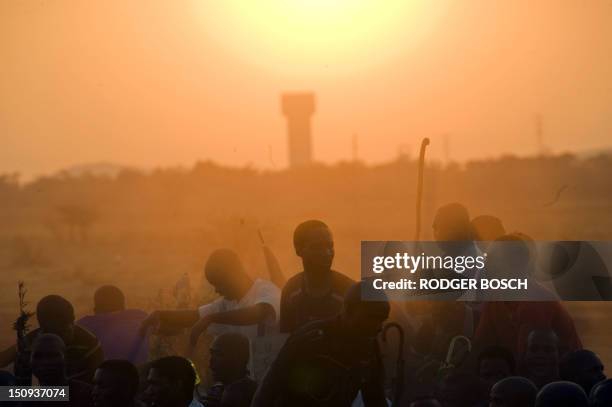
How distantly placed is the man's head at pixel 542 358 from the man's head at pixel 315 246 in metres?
1.26

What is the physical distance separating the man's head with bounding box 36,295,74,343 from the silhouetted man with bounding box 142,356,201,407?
1474mm

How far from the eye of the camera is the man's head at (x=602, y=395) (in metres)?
5.71

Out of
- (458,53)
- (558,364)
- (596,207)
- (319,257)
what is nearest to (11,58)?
(458,53)

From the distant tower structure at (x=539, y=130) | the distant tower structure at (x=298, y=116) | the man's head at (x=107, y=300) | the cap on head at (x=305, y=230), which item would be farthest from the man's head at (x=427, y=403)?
the distant tower structure at (x=539, y=130)

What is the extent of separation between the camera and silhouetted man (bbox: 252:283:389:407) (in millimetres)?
4883

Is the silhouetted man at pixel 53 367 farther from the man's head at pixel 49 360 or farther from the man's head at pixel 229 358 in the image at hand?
the man's head at pixel 229 358

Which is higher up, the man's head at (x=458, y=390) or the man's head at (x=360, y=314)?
the man's head at (x=360, y=314)

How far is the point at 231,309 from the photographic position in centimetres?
741

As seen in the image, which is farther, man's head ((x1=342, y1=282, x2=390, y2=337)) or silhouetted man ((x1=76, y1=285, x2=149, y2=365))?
silhouetted man ((x1=76, y1=285, x2=149, y2=365))

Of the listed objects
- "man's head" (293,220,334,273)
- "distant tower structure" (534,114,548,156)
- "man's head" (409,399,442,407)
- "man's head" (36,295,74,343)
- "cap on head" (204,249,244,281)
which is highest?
"distant tower structure" (534,114,548,156)

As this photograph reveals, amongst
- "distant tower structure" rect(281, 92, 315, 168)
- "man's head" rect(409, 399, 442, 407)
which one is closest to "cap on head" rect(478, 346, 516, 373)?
"man's head" rect(409, 399, 442, 407)

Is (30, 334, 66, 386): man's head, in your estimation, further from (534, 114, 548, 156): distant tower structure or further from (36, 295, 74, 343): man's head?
(534, 114, 548, 156): distant tower structure

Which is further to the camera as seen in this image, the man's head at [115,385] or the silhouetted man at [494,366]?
the silhouetted man at [494,366]

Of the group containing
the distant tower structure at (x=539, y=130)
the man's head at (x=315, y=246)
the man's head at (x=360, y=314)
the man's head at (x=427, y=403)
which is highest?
the distant tower structure at (x=539, y=130)
